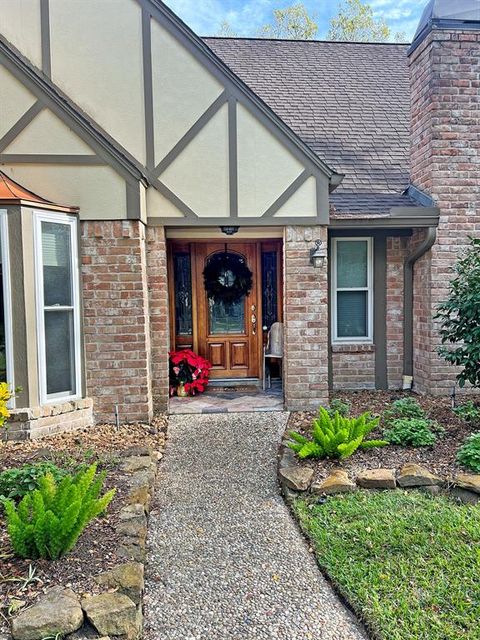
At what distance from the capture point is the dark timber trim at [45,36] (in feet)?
17.9

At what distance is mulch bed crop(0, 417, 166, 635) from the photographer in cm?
255

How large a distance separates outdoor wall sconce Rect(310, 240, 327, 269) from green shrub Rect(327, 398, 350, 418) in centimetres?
181

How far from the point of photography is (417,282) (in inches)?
276

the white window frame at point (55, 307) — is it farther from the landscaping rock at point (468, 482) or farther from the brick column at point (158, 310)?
the landscaping rock at point (468, 482)

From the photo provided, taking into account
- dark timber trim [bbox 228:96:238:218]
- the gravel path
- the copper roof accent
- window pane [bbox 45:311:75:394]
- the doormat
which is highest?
dark timber trim [bbox 228:96:238:218]

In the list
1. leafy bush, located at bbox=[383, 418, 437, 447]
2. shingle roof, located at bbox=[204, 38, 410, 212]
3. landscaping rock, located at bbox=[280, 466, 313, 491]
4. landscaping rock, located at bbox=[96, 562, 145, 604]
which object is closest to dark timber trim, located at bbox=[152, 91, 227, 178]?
shingle roof, located at bbox=[204, 38, 410, 212]

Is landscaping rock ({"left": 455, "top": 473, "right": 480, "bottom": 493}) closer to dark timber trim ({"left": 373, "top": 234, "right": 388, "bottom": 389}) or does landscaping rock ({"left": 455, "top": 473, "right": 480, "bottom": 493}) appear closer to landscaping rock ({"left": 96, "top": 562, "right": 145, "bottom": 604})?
landscaping rock ({"left": 96, "top": 562, "right": 145, "bottom": 604})

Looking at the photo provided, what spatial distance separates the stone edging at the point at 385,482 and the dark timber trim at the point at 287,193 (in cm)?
330

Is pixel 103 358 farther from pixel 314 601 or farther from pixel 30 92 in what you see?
pixel 314 601

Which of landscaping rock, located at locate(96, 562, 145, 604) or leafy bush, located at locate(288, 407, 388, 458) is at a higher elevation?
leafy bush, located at locate(288, 407, 388, 458)

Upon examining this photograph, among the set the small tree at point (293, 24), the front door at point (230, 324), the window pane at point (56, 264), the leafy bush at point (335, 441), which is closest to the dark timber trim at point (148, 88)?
the window pane at point (56, 264)

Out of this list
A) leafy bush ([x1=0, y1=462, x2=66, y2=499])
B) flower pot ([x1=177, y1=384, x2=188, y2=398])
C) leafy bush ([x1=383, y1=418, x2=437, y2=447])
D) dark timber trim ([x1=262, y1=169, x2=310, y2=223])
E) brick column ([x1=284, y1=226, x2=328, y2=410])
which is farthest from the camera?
flower pot ([x1=177, y1=384, x2=188, y2=398])

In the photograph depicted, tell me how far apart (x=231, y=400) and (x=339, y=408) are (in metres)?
1.65

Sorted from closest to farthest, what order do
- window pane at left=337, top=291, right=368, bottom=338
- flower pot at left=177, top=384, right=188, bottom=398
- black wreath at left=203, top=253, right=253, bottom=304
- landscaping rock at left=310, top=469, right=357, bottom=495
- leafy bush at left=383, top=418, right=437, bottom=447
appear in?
landscaping rock at left=310, top=469, right=357, bottom=495 < leafy bush at left=383, top=418, right=437, bottom=447 < flower pot at left=177, top=384, right=188, bottom=398 < window pane at left=337, top=291, right=368, bottom=338 < black wreath at left=203, top=253, right=253, bottom=304
